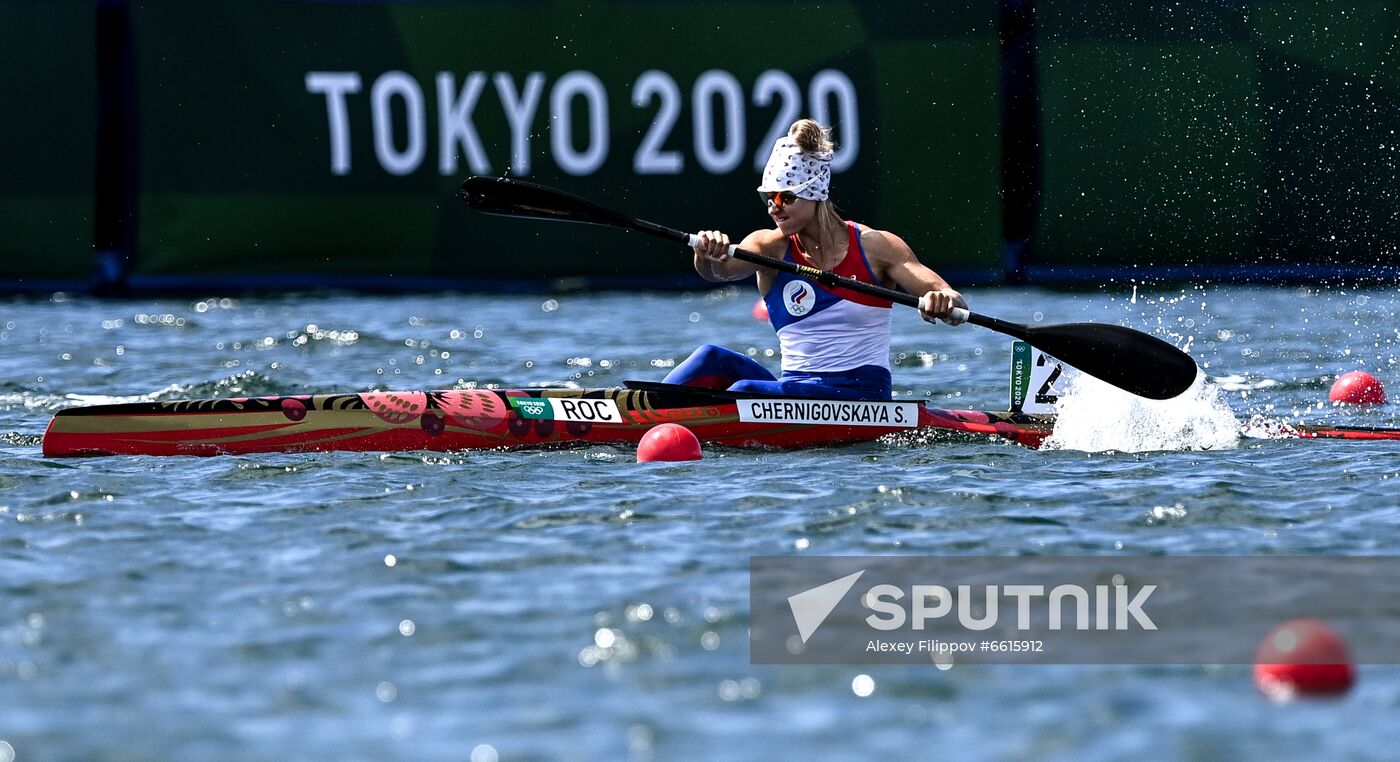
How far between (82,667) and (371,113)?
10.1 meters

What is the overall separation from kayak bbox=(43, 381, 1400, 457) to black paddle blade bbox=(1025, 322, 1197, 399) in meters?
0.33

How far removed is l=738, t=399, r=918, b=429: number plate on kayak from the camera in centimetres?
850

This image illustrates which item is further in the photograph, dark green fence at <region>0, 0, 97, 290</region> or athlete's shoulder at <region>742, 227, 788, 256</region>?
dark green fence at <region>0, 0, 97, 290</region>

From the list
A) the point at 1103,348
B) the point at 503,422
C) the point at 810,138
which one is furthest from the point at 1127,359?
the point at 503,422

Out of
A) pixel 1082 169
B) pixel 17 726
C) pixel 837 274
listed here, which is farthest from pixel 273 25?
pixel 17 726

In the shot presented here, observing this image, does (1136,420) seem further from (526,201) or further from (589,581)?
(589,581)

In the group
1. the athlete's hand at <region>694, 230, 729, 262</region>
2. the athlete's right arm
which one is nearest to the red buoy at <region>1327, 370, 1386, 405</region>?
the athlete's right arm

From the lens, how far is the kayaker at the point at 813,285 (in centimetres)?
845

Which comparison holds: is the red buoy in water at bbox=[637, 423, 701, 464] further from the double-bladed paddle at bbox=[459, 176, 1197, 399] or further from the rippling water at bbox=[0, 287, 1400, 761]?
the double-bladed paddle at bbox=[459, 176, 1197, 399]

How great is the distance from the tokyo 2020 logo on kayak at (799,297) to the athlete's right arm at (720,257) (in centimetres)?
18

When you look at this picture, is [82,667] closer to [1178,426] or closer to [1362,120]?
[1178,426]

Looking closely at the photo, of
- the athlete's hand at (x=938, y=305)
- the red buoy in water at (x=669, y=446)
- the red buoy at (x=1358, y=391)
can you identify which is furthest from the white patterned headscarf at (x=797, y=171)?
the red buoy at (x=1358, y=391)

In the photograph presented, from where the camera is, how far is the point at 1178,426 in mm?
8625

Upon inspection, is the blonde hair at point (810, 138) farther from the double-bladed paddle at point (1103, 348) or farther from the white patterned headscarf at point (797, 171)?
the double-bladed paddle at point (1103, 348)
